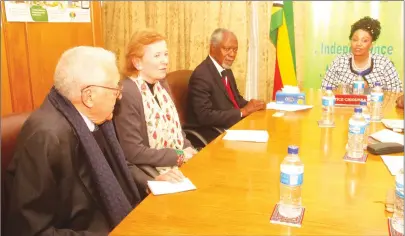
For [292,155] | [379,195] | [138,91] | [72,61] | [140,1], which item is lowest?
[379,195]

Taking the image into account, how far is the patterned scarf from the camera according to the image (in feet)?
7.02

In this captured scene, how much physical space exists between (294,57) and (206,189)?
270 centimetres

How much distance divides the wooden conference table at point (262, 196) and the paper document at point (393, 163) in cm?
2

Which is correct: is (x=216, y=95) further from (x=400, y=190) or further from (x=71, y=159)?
(x=400, y=190)

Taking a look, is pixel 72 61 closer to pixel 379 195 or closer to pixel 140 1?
pixel 379 195

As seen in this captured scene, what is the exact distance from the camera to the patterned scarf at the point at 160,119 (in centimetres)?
214

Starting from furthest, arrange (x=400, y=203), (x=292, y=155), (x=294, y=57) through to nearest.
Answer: (x=294, y=57) < (x=292, y=155) < (x=400, y=203)

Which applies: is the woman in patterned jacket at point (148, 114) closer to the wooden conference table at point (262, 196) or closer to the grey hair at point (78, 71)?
the wooden conference table at point (262, 196)

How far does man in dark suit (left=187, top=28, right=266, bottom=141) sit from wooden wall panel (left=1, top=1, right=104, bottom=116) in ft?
4.28

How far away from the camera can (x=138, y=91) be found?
6.79 ft

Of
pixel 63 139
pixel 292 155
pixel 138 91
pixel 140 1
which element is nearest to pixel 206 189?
pixel 292 155

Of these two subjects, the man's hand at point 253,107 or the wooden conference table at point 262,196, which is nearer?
the wooden conference table at point 262,196

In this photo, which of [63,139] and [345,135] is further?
[345,135]

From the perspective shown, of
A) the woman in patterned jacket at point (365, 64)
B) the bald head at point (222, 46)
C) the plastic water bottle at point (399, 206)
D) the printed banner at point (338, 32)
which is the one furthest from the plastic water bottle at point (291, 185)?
the printed banner at point (338, 32)
